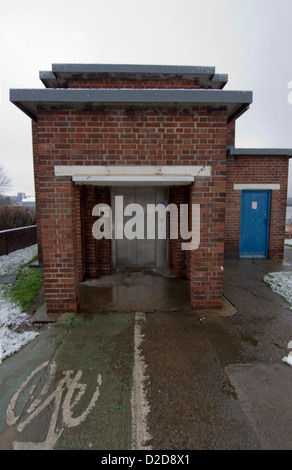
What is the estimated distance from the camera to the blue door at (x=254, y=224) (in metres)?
8.19

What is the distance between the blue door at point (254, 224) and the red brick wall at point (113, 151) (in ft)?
16.4

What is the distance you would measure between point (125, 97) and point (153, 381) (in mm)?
3690

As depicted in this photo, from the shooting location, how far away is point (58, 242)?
380 centimetres

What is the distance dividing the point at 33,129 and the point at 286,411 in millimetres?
7722

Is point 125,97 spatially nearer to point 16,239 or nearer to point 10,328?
point 10,328

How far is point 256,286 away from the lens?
210 inches

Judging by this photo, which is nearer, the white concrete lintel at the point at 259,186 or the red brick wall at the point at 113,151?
the red brick wall at the point at 113,151

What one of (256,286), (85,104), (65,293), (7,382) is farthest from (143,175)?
(256,286)

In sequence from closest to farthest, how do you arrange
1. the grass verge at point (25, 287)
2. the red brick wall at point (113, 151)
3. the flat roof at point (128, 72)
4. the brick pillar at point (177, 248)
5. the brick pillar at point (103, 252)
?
the red brick wall at point (113, 151)
the grass verge at point (25, 287)
the flat roof at point (128, 72)
the brick pillar at point (177, 248)
the brick pillar at point (103, 252)

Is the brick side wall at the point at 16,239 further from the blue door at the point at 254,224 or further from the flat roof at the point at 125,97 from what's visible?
the blue door at the point at 254,224

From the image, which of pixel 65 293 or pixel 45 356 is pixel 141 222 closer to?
pixel 65 293

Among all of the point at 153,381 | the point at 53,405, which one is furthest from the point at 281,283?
the point at 53,405

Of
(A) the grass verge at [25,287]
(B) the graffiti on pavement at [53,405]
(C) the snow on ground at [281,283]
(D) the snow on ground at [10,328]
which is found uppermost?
(C) the snow on ground at [281,283]

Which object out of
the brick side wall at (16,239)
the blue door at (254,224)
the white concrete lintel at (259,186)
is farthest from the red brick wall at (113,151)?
the brick side wall at (16,239)
